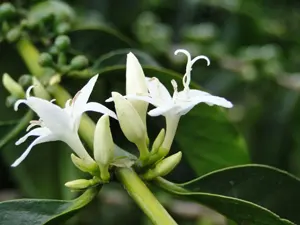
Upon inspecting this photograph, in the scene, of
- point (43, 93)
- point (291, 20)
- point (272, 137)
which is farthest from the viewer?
point (291, 20)

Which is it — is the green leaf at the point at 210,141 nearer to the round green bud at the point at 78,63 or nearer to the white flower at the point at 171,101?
the round green bud at the point at 78,63

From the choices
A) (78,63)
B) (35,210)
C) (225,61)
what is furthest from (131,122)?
(225,61)

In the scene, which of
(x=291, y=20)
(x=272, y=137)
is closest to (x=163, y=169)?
(x=272, y=137)

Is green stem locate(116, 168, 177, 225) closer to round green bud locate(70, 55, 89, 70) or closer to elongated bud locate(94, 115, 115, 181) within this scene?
elongated bud locate(94, 115, 115, 181)

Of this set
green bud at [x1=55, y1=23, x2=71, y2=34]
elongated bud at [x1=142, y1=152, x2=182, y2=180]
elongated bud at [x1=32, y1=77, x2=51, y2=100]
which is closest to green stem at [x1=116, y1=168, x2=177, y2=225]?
elongated bud at [x1=142, y1=152, x2=182, y2=180]

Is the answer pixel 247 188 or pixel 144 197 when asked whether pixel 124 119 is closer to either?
pixel 144 197

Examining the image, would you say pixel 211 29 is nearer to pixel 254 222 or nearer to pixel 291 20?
pixel 291 20
